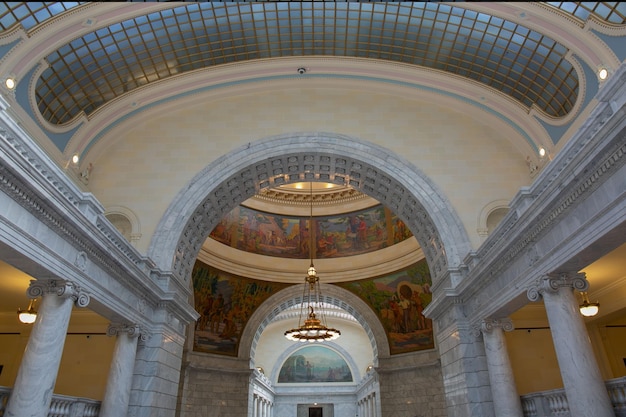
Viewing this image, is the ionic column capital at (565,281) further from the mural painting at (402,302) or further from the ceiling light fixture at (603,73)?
the mural painting at (402,302)

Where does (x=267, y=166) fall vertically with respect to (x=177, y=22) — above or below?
below

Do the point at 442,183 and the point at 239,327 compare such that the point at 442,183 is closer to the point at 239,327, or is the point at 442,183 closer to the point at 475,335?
the point at 475,335

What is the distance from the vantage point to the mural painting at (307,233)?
28.0 m

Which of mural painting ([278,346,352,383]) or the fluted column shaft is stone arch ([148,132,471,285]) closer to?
the fluted column shaft

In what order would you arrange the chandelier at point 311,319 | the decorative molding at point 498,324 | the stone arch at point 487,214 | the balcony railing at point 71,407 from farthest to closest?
the chandelier at point 311,319
the stone arch at point 487,214
the decorative molding at point 498,324
the balcony railing at point 71,407

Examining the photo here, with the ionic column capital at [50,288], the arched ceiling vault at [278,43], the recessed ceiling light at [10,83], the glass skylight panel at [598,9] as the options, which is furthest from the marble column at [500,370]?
the recessed ceiling light at [10,83]

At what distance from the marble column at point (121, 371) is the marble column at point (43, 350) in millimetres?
2942

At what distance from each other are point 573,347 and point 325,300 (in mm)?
21808

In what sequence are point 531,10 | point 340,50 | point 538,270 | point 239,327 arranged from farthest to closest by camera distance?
1. point 239,327
2. point 340,50
3. point 531,10
4. point 538,270

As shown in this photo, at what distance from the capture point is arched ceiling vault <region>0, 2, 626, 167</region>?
12.8 m

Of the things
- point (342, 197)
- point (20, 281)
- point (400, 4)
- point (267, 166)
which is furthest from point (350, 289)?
point (20, 281)

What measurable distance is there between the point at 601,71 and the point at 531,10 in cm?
264

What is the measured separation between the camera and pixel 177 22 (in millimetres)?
15227

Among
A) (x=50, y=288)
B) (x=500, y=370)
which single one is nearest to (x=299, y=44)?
(x=50, y=288)
